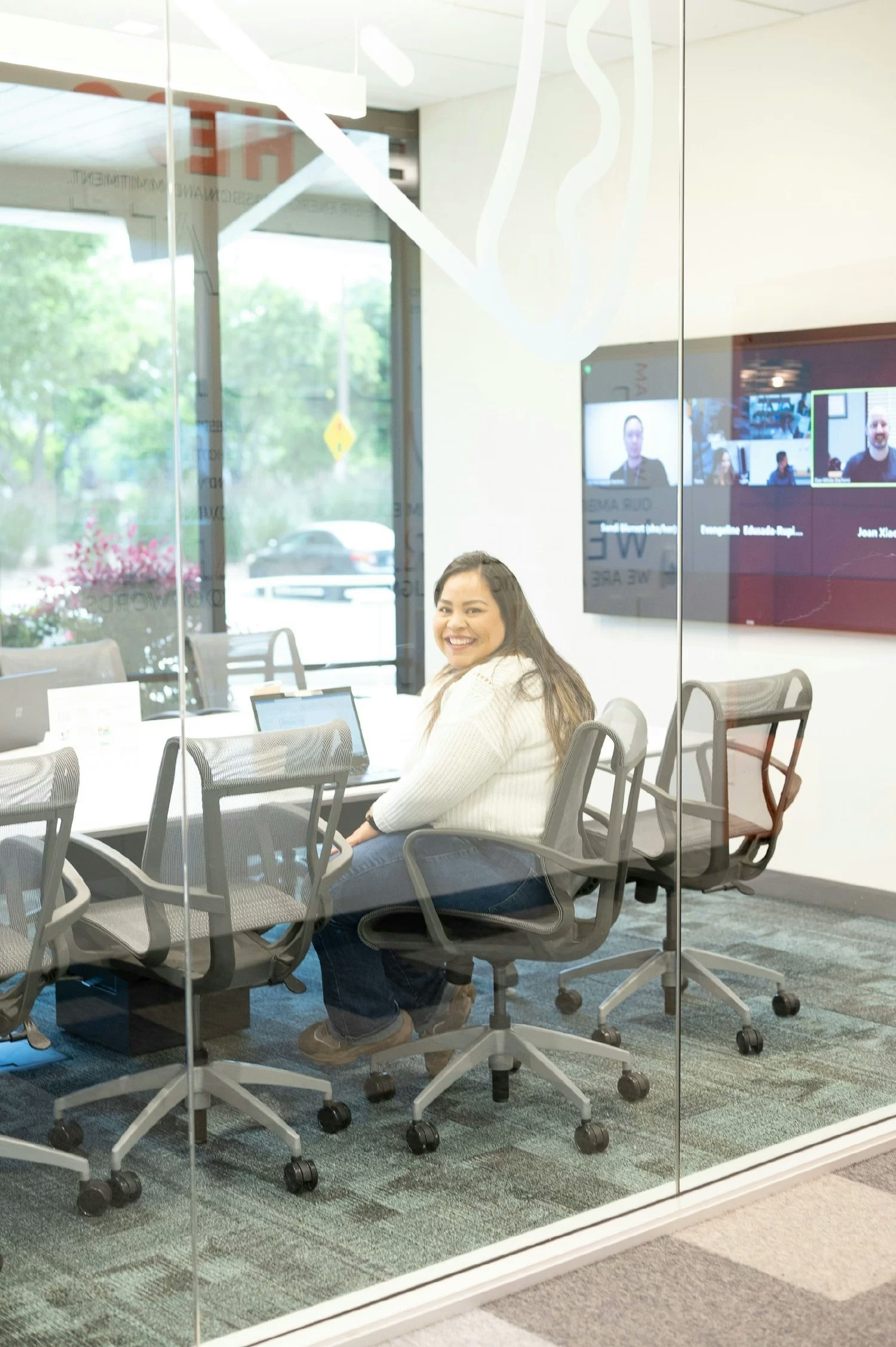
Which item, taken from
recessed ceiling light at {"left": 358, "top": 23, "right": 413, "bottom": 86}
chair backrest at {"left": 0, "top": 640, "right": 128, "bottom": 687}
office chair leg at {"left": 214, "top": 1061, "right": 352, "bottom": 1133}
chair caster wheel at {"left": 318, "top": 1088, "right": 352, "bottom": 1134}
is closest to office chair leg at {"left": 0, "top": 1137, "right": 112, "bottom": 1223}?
office chair leg at {"left": 214, "top": 1061, "right": 352, "bottom": 1133}

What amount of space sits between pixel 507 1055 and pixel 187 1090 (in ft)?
2.37

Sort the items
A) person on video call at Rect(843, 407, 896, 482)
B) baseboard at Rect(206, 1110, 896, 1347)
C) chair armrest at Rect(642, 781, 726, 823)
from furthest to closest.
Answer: person on video call at Rect(843, 407, 896, 482) < chair armrest at Rect(642, 781, 726, 823) < baseboard at Rect(206, 1110, 896, 1347)

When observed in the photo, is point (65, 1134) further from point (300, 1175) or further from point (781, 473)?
point (781, 473)

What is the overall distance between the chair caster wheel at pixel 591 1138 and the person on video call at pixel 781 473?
1.44m

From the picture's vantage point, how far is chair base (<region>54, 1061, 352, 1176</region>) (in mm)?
2533

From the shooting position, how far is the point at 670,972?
3.29m

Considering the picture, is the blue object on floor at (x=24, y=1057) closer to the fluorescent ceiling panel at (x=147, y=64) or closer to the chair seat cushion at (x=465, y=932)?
the chair seat cushion at (x=465, y=932)

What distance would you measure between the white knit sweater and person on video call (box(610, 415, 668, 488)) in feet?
1.50

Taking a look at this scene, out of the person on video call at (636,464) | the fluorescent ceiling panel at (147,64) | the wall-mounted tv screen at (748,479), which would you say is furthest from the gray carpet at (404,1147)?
the fluorescent ceiling panel at (147,64)

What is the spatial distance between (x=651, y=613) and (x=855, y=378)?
0.74 meters

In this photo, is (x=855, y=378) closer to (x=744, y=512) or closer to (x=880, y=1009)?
(x=744, y=512)

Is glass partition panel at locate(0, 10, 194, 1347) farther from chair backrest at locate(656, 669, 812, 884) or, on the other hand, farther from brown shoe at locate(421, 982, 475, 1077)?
chair backrest at locate(656, 669, 812, 884)

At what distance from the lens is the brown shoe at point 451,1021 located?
9.71 feet

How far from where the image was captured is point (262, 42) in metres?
2.53
